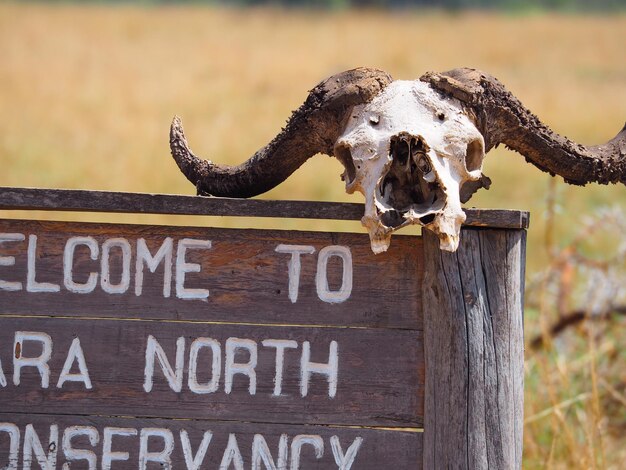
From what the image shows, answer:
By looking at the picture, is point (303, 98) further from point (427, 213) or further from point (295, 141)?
point (427, 213)

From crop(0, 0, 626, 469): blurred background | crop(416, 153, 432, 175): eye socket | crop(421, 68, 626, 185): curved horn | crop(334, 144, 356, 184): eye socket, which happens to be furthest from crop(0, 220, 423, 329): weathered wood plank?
crop(0, 0, 626, 469): blurred background

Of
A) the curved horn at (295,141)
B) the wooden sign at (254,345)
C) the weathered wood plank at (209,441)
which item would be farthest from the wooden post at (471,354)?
the curved horn at (295,141)

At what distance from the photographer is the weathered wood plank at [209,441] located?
2557 mm

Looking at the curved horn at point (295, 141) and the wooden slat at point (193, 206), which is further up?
the curved horn at point (295, 141)

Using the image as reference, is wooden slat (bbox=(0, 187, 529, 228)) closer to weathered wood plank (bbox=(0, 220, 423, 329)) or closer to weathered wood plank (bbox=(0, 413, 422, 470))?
weathered wood plank (bbox=(0, 220, 423, 329))

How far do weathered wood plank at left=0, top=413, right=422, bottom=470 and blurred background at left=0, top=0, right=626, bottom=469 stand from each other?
1.00 meters

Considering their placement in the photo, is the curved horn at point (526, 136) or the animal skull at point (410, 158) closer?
the animal skull at point (410, 158)

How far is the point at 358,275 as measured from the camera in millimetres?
2582

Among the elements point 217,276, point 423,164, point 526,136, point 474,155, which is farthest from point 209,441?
point 526,136

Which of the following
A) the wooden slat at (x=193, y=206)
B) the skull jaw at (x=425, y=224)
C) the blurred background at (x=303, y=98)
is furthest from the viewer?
the blurred background at (x=303, y=98)

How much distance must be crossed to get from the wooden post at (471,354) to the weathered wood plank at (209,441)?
0.11 metres

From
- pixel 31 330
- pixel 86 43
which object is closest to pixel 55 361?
pixel 31 330

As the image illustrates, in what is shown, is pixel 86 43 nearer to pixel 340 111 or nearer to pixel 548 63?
pixel 548 63

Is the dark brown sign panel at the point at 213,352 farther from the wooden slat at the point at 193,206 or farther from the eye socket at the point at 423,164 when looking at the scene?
the eye socket at the point at 423,164
